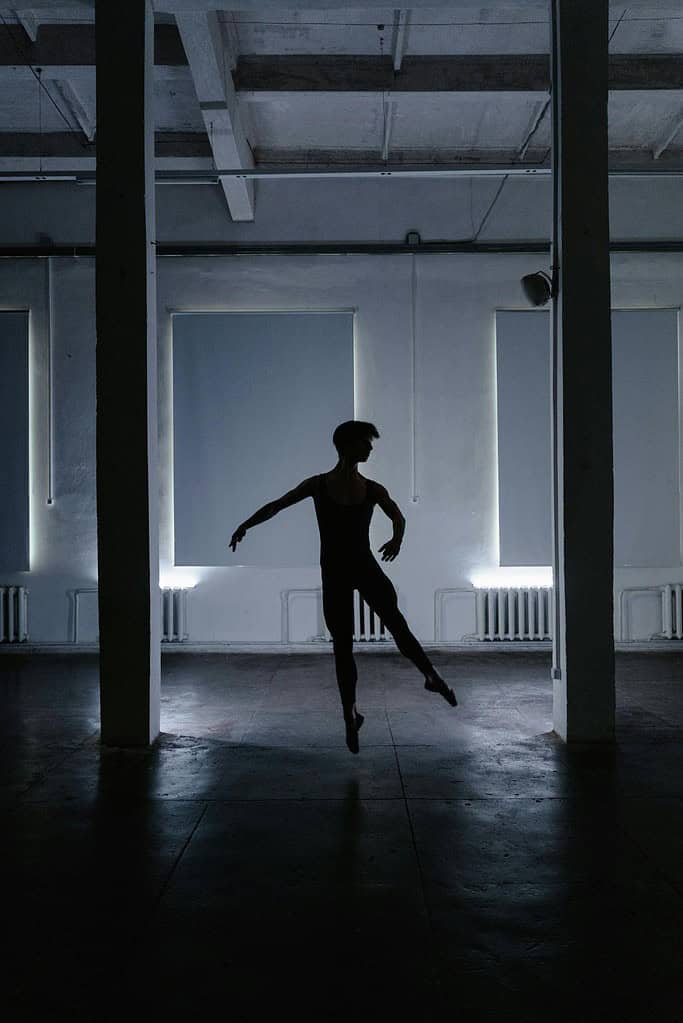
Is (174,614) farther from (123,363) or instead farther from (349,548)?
(349,548)

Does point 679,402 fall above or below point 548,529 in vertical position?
above

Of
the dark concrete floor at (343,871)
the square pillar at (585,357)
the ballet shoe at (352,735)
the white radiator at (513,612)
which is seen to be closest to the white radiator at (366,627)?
the white radiator at (513,612)

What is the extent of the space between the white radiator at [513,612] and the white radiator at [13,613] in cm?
463

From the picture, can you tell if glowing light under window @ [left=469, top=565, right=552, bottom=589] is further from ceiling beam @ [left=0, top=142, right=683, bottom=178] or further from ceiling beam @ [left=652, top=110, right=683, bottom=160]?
ceiling beam @ [left=652, top=110, right=683, bottom=160]

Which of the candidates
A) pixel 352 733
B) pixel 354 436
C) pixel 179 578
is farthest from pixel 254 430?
pixel 352 733

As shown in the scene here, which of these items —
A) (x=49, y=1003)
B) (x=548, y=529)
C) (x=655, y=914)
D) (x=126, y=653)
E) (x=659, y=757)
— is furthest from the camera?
(x=548, y=529)

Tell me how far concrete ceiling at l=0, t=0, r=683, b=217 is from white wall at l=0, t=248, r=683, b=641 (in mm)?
1094

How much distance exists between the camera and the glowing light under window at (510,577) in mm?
8367

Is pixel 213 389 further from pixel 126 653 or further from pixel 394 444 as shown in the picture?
pixel 126 653

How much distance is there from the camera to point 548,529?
8422 millimetres

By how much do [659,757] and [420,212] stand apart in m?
6.19

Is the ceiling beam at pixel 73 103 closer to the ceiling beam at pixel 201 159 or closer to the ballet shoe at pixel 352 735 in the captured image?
the ceiling beam at pixel 201 159

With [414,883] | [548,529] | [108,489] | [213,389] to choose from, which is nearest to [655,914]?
[414,883]

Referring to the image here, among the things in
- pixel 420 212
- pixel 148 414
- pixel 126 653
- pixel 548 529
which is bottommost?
pixel 126 653
